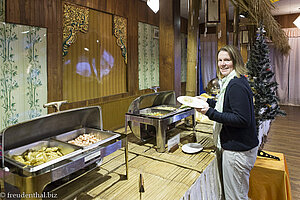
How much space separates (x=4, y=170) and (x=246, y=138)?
131 centimetres

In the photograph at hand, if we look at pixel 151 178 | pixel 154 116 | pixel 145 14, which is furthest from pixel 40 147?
pixel 145 14

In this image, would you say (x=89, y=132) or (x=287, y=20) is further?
(x=287, y=20)

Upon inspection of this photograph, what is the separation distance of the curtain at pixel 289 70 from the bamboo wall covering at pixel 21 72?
24.6 ft

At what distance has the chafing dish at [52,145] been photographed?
2.79 feet

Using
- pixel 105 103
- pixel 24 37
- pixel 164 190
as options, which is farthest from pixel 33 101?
pixel 164 190

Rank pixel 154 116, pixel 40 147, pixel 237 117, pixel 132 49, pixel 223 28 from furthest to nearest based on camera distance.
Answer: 1. pixel 132 49
2. pixel 223 28
3. pixel 154 116
4. pixel 237 117
5. pixel 40 147

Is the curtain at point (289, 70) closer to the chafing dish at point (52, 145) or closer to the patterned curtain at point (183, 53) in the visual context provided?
the patterned curtain at point (183, 53)

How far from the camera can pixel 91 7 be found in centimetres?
380

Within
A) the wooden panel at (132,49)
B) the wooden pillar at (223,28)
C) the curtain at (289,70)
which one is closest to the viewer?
the wooden pillar at (223,28)

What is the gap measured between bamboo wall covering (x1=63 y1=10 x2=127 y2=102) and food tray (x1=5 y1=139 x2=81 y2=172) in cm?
248

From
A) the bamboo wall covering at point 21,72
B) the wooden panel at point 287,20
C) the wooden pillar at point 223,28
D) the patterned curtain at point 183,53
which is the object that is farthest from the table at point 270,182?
the wooden panel at point 287,20

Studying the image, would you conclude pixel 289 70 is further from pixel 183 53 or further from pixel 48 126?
pixel 48 126

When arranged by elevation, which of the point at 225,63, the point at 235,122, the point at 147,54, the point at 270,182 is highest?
the point at 147,54

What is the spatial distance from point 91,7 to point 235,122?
134 inches
